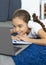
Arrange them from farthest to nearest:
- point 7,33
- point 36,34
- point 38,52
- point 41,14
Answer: point 41,14
point 36,34
point 38,52
point 7,33

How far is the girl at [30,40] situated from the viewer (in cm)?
96

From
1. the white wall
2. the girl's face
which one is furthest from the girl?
the white wall

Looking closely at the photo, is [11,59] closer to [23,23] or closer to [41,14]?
[23,23]

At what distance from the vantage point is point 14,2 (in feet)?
11.3

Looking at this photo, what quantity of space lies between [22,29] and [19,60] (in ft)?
1.76

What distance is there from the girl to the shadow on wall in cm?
189

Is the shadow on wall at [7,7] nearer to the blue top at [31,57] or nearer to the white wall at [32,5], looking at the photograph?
the white wall at [32,5]

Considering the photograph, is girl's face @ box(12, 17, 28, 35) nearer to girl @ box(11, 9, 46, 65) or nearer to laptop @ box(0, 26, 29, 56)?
girl @ box(11, 9, 46, 65)

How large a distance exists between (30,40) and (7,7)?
7.79ft

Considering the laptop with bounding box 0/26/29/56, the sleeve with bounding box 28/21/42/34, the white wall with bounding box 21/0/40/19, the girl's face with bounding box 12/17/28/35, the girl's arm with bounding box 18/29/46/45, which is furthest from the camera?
the white wall with bounding box 21/0/40/19

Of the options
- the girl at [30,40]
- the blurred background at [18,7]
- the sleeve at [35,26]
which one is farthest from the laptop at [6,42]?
the blurred background at [18,7]

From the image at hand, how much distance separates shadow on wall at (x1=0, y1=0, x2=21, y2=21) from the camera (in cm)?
342

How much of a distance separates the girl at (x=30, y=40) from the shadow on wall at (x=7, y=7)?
189 cm

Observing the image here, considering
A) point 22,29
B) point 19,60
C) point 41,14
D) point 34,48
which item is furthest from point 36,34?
point 41,14
